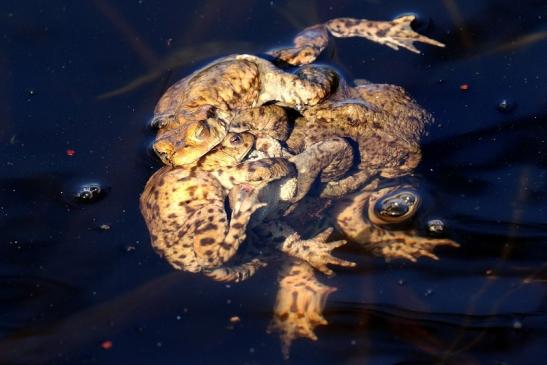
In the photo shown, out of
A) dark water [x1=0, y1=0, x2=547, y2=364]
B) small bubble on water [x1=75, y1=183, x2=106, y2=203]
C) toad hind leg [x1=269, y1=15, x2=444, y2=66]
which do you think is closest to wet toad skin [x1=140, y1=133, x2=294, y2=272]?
dark water [x1=0, y1=0, x2=547, y2=364]

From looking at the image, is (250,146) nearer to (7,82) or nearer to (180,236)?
(180,236)

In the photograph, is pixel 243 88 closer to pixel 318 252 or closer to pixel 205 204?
pixel 205 204

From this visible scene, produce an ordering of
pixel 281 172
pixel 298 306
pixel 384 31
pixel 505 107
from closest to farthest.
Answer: pixel 298 306
pixel 281 172
pixel 505 107
pixel 384 31

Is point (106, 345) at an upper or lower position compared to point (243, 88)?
lower

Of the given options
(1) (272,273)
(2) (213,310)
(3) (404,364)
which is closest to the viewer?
(3) (404,364)

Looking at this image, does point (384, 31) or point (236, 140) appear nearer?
point (236, 140)

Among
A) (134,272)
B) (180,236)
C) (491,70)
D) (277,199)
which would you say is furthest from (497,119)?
(134,272)

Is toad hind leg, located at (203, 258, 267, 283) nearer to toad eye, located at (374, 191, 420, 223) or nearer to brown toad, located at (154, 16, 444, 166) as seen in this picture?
brown toad, located at (154, 16, 444, 166)

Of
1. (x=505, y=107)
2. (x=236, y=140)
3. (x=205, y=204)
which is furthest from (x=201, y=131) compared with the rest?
(x=505, y=107)
